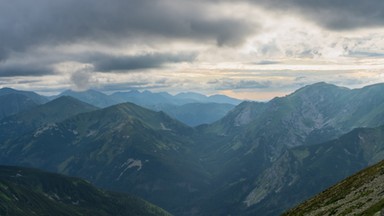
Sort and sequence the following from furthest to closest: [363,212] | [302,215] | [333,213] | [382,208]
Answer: [302,215] → [333,213] → [363,212] → [382,208]

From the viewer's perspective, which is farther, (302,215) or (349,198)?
(302,215)

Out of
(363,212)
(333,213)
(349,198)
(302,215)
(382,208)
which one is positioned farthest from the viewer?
(302,215)

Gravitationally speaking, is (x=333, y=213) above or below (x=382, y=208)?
below

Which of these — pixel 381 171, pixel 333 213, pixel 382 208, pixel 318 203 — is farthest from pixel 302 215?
pixel 382 208

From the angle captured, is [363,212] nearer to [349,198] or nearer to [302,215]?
[349,198]

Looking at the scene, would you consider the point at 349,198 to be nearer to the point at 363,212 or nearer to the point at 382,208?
the point at 363,212

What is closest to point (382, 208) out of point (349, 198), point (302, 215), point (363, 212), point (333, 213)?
point (363, 212)
